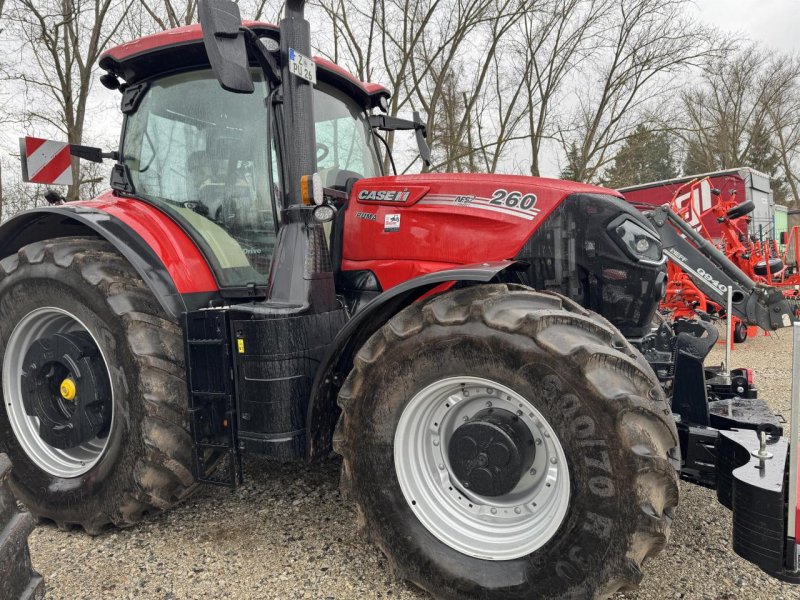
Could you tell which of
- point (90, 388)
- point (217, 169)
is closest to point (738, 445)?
point (217, 169)

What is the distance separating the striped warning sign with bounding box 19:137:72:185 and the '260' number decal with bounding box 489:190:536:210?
275 cm

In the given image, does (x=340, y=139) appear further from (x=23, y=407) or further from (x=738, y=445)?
(x=738, y=445)

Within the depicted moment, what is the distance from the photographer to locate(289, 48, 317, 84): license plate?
8.04 ft

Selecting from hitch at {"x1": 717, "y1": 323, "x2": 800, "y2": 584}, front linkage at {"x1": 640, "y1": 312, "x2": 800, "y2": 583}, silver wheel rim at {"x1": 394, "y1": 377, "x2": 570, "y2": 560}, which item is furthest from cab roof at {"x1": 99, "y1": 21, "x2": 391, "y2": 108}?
hitch at {"x1": 717, "y1": 323, "x2": 800, "y2": 584}

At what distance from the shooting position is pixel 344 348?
2.41 metres

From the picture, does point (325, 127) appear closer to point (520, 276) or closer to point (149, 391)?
point (520, 276)

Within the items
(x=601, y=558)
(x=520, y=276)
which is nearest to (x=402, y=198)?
(x=520, y=276)

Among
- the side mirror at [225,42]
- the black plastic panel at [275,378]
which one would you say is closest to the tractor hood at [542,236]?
the black plastic panel at [275,378]

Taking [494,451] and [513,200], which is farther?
[513,200]

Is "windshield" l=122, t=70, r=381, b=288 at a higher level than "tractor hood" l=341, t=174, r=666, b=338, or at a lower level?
higher

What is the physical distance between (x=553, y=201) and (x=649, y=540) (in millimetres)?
1382

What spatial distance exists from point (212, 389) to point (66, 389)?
0.92m

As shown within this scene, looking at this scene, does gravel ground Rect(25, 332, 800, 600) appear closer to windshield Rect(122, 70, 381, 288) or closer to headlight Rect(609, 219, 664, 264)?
windshield Rect(122, 70, 381, 288)

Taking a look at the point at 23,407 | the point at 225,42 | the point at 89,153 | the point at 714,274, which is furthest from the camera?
the point at 714,274
